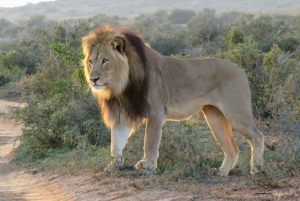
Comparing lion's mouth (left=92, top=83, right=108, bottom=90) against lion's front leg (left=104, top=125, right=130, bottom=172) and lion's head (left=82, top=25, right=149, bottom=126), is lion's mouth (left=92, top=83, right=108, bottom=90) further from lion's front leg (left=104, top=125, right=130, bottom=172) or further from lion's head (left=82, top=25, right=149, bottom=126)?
lion's front leg (left=104, top=125, right=130, bottom=172)

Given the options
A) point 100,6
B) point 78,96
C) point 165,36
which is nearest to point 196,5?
point 100,6

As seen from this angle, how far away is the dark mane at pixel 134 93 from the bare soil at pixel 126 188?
2.47 feet

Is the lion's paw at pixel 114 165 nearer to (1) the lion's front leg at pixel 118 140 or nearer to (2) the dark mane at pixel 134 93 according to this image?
(1) the lion's front leg at pixel 118 140

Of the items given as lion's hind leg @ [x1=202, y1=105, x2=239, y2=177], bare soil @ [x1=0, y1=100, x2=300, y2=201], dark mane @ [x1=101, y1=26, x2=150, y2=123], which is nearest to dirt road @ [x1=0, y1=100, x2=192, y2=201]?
bare soil @ [x1=0, y1=100, x2=300, y2=201]

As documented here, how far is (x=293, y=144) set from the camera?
673 cm

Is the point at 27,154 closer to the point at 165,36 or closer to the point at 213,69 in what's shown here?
the point at 213,69

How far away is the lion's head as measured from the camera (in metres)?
6.82

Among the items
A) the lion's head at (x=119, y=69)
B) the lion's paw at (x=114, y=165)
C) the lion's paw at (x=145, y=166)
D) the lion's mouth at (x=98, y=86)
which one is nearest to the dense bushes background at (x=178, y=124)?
the lion's paw at (x=145, y=166)

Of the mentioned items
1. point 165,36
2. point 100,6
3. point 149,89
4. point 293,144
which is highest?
point 149,89

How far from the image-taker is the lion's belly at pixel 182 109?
7.35 m

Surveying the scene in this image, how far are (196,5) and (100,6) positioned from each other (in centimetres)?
1832

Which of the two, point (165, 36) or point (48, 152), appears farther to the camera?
point (165, 36)

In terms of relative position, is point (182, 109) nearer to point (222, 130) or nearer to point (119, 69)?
point (222, 130)

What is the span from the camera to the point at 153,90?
7086 millimetres
